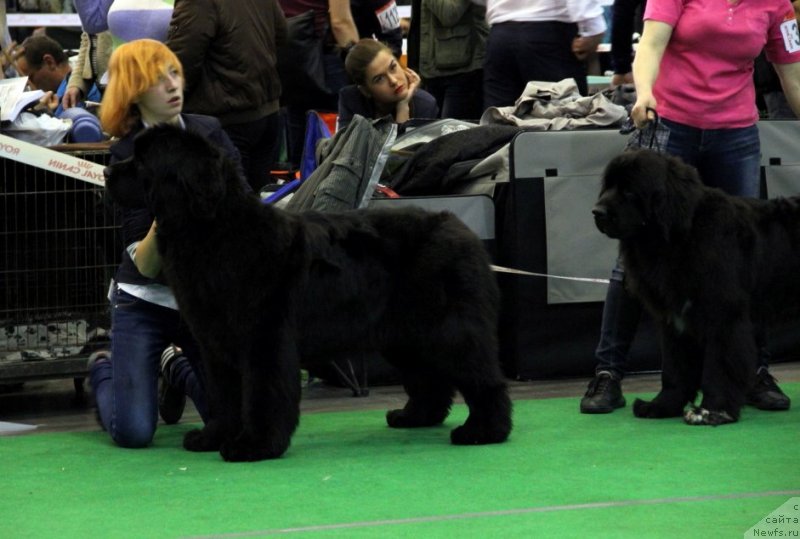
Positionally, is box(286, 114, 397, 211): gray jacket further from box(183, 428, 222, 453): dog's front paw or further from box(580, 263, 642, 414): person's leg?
box(183, 428, 222, 453): dog's front paw

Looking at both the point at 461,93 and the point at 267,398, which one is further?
the point at 461,93

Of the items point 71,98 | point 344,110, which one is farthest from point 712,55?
point 71,98

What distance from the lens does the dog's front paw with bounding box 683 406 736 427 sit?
535cm

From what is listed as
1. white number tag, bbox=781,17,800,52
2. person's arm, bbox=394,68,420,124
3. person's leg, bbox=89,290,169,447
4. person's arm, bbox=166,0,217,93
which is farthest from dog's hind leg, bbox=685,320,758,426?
person's arm, bbox=166,0,217,93

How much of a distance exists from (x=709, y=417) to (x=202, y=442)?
6.68 ft

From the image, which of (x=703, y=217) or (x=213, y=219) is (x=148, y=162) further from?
(x=703, y=217)

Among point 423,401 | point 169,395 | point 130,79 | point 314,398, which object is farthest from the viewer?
point 314,398

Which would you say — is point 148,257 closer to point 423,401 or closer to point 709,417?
point 423,401

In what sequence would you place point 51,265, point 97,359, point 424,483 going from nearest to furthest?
point 424,483 < point 97,359 < point 51,265

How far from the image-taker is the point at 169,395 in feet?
19.1

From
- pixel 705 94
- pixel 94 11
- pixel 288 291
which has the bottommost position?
pixel 288 291

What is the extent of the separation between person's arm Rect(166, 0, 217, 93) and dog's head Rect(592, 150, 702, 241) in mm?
2487

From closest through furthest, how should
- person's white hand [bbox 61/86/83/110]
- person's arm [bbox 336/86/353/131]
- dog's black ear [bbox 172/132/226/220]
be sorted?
dog's black ear [bbox 172/132/226/220] → person's arm [bbox 336/86/353/131] → person's white hand [bbox 61/86/83/110]

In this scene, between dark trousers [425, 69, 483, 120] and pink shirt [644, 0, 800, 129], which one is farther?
dark trousers [425, 69, 483, 120]
